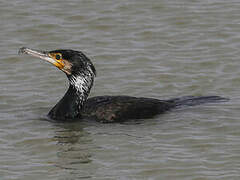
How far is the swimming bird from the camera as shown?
1157cm

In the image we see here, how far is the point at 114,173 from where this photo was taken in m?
9.27

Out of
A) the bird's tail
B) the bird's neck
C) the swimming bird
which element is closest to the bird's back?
the swimming bird

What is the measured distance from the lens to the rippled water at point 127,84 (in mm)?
9641

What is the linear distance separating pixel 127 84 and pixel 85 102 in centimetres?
169

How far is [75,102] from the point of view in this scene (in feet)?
38.9

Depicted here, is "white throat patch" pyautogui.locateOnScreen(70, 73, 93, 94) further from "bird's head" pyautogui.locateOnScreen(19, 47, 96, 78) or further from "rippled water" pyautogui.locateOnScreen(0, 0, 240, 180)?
"rippled water" pyautogui.locateOnScreen(0, 0, 240, 180)

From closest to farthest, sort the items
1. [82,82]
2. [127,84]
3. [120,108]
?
[120,108] → [82,82] → [127,84]

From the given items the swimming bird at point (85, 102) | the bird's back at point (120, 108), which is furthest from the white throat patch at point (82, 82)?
the bird's back at point (120, 108)

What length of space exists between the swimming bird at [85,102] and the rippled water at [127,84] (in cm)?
19

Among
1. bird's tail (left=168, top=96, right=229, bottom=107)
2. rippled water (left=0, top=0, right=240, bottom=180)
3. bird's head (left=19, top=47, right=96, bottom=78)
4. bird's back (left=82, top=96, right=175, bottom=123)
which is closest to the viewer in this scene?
rippled water (left=0, top=0, right=240, bottom=180)

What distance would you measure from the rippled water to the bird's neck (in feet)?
0.81

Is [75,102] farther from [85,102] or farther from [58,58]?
[58,58]

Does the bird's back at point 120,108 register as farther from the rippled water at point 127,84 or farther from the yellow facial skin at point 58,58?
the yellow facial skin at point 58,58

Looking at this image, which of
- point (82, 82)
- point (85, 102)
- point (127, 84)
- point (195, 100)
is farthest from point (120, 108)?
point (127, 84)
